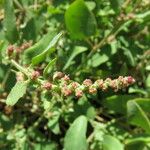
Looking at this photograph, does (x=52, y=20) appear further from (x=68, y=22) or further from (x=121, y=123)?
(x=121, y=123)

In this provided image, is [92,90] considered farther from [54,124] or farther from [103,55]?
[103,55]

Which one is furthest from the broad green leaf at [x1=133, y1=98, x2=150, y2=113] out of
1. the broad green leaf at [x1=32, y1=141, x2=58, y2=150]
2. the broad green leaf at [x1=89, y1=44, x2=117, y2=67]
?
the broad green leaf at [x1=32, y1=141, x2=58, y2=150]

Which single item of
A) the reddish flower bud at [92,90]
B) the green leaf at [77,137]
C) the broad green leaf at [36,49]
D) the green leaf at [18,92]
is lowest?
the green leaf at [77,137]

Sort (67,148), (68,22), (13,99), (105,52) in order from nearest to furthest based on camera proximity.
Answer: (13,99), (67,148), (68,22), (105,52)

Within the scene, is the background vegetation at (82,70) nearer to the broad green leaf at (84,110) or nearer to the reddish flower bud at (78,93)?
the broad green leaf at (84,110)

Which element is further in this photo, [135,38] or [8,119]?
[135,38]

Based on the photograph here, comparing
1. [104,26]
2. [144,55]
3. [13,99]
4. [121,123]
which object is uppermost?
[13,99]

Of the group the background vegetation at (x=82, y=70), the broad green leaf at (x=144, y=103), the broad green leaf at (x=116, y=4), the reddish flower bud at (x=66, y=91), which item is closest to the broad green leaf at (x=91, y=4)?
the background vegetation at (x=82, y=70)

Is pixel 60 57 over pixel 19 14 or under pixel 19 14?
under

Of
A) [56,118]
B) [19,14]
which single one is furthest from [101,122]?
[19,14]

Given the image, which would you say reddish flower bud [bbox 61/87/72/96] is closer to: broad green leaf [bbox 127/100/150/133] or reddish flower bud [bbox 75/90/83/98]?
reddish flower bud [bbox 75/90/83/98]
